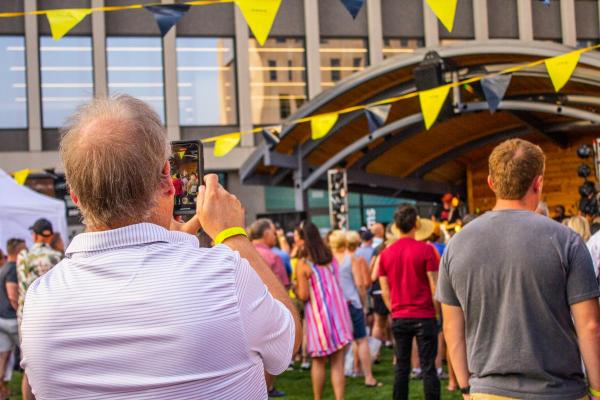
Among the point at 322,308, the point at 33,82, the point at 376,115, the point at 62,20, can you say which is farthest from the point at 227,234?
the point at 33,82

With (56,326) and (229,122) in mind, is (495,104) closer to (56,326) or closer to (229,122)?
(56,326)

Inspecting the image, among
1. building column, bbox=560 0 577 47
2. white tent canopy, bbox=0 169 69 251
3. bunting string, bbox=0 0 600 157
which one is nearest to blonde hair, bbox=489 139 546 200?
bunting string, bbox=0 0 600 157

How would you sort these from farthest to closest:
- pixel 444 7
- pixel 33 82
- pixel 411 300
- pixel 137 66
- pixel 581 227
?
pixel 137 66, pixel 33 82, pixel 411 300, pixel 444 7, pixel 581 227

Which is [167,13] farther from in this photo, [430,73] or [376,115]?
[430,73]

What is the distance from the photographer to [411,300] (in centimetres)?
687

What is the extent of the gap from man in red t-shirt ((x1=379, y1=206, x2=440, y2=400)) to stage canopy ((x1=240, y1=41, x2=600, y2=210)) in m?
6.11

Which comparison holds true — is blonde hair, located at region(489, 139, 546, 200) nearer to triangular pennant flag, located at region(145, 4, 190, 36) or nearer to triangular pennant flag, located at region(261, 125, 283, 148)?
triangular pennant flag, located at region(145, 4, 190, 36)

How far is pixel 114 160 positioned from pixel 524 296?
205 centimetres

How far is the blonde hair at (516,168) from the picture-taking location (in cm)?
340

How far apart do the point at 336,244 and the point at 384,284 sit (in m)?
2.44

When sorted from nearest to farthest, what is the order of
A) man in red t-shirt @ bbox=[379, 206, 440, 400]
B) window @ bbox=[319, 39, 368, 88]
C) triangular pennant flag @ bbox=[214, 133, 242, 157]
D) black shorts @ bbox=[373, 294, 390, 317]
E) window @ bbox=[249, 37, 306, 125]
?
man in red t-shirt @ bbox=[379, 206, 440, 400] → black shorts @ bbox=[373, 294, 390, 317] → triangular pennant flag @ bbox=[214, 133, 242, 157] → window @ bbox=[249, 37, 306, 125] → window @ bbox=[319, 39, 368, 88]

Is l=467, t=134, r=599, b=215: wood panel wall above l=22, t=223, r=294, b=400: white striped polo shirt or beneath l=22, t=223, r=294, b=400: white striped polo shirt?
above

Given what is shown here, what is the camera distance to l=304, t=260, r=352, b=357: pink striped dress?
24.9 feet

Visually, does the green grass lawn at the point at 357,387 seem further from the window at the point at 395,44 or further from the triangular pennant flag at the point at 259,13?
the window at the point at 395,44
